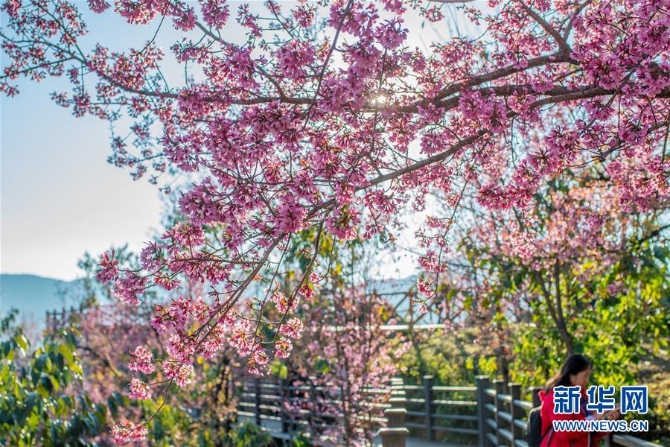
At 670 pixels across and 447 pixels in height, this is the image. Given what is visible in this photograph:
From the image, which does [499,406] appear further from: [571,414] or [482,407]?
[571,414]

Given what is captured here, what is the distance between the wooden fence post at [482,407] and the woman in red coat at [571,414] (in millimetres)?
6291

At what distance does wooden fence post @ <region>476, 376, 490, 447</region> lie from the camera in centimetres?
1139

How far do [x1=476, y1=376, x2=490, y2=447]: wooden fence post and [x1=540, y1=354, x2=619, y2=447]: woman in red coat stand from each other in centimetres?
629

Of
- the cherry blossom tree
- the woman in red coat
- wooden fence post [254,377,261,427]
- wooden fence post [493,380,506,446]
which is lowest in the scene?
wooden fence post [254,377,261,427]

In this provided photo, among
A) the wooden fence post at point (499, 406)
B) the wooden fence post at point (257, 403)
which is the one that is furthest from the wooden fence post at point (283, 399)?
the wooden fence post at point (499, 406)

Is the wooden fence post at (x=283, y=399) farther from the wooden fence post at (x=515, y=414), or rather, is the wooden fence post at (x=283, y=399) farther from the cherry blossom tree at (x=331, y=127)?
the cherry blossom tree at (x=331, y=127)

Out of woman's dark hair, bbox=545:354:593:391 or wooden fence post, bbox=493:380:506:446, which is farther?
wooden fence post, bbox=493:380:506:446

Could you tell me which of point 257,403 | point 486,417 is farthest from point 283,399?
point 486,417

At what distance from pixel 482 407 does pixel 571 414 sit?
6649 millimetres

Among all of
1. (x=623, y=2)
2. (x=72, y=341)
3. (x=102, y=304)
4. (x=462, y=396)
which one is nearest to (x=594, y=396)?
(x=623, y=2)

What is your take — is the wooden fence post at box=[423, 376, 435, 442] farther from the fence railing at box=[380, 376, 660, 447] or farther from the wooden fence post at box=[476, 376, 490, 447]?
the wooden fence post at box=[476, 376, 490, 447]

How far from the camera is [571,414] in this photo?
4.96 metres

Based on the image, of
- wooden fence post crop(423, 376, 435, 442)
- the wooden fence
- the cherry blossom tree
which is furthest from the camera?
wooden fence post crop(423, 376, 435, 442)

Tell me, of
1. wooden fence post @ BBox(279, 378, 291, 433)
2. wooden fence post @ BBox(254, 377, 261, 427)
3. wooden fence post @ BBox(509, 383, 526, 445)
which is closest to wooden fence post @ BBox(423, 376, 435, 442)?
wooden fence post @ BBox(279, 378, 291, 433)
